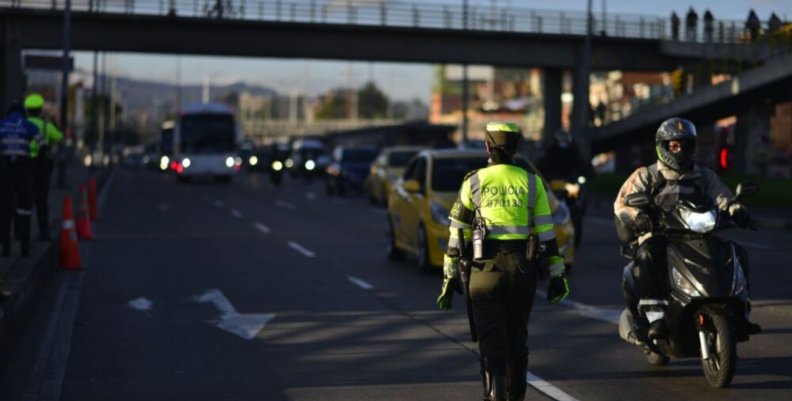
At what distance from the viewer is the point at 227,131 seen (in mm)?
64438

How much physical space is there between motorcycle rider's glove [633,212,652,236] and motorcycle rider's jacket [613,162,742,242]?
0.04m

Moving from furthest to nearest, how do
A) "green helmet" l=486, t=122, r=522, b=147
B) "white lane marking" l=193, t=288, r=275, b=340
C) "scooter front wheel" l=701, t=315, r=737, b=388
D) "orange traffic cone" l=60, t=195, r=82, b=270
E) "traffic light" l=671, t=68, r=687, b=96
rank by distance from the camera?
"traffic light" l=671, t=68, r=687, b=96 → "orange traffic cone" l=60, t=195, r=82, b=270 → "white lane marking" l=193, t=288, r=275, b=340 → "scooter front wheel" l=701, t=315, r=737, b=388 → "green helmet" l=486, t=122, r=522, b=147

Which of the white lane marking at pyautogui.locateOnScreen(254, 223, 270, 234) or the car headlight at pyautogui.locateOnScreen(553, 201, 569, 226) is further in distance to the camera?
the white lane marking at pyautogui.locateOnScreen(254, 223, 270, 234)

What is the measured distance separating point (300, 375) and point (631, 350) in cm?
270

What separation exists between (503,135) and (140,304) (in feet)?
25.8

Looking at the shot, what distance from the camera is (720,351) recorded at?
949 cm

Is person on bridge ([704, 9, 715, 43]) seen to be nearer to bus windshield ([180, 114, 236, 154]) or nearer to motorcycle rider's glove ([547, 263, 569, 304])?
bus windshield ([180, 114, 236, 154])

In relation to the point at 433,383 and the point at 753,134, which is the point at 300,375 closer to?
the point at 433,383

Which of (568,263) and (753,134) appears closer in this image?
(568,263)

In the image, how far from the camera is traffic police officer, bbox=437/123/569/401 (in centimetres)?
819

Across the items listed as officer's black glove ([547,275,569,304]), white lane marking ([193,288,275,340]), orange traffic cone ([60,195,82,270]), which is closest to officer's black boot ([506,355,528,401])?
officer's black glove ([547,275,569,304])

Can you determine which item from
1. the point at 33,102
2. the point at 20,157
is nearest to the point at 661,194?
the point at 20,157

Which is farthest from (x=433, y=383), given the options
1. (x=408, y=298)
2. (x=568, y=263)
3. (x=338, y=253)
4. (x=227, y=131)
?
(x=227, y=131)

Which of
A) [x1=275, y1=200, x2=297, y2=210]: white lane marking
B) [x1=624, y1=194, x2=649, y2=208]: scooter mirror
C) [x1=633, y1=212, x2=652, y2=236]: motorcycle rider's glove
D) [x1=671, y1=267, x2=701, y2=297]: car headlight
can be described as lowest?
[x1=275, y1=200, x2=297, y2=210]: white lane marking
